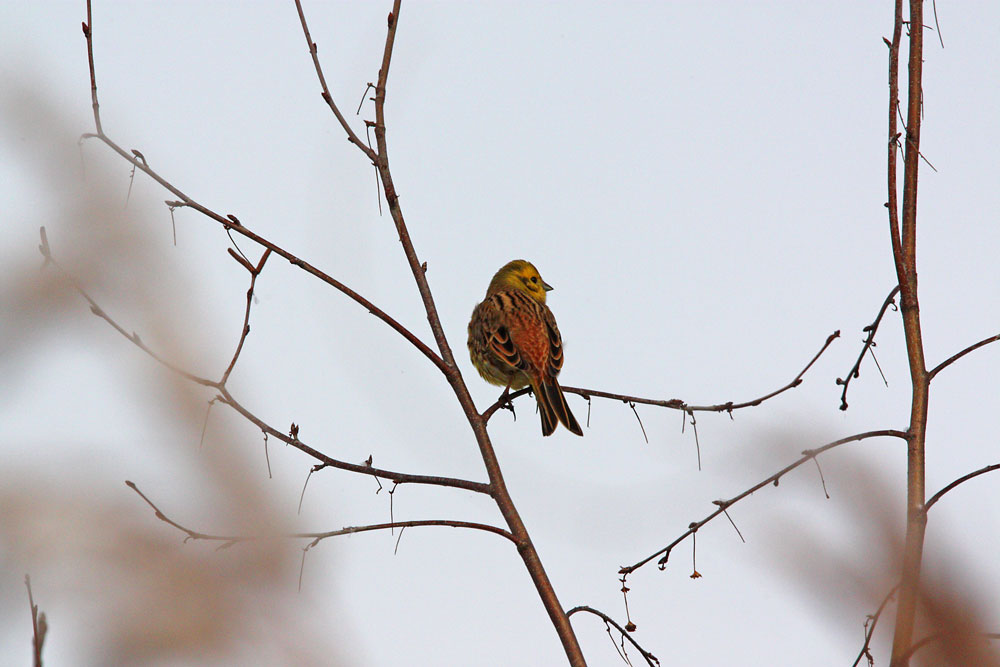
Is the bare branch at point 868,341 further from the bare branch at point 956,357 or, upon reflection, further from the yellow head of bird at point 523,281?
the yellow head of bird at point 523,281

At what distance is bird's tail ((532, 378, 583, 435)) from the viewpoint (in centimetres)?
657

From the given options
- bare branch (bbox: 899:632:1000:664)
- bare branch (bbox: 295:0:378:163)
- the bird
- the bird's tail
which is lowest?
bare branch (bbox: 899:632:1000:664)

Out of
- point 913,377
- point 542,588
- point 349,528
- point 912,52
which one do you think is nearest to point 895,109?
point 912,52

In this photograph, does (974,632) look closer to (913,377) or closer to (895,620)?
(895,620)

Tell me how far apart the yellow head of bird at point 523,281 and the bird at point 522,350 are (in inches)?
35.3

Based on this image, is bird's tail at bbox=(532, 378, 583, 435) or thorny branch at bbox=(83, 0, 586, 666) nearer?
thorny branch at bbox=(83, 0, 586, 666)

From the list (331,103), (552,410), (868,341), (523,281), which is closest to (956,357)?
(868,341)

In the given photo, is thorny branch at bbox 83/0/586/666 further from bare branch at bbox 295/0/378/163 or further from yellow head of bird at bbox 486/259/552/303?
yellow head of bird at bbox 486/259/552/303

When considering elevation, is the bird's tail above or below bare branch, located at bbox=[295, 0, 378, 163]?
above

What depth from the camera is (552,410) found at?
21.9 ft

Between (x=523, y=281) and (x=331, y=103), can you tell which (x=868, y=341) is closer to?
(x=331, y=103)

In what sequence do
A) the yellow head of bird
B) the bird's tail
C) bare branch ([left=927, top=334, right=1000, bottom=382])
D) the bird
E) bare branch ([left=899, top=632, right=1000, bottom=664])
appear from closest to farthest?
1. bare branch ([left=899, top=632, right=1000, bottom=664])
2. bare branch ([left=927, top=334, right=1000, bottom=382])
3. the bird's tail
4. the bird
5. the yellow head of bird

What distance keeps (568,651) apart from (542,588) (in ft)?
0.74

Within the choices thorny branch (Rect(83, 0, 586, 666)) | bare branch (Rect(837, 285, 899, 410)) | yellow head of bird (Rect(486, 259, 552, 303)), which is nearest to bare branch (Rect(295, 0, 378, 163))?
thorny branch (Rect(83, 0, 586, 666))
